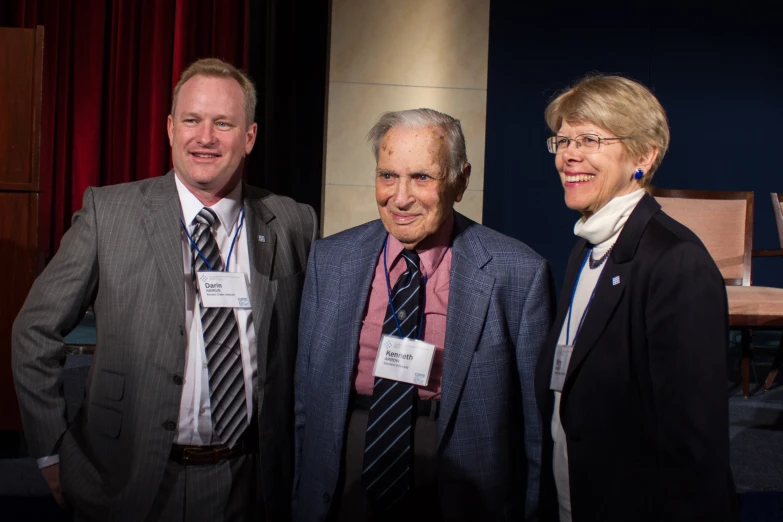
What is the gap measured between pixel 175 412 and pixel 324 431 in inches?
14.8

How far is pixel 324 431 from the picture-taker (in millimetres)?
1815

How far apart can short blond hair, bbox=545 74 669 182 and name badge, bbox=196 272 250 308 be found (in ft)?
3.20

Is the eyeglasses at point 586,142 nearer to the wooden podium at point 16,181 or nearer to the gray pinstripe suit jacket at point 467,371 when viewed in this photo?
the gray pinstripe suit jacket at point 467,371

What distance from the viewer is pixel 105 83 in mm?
6570

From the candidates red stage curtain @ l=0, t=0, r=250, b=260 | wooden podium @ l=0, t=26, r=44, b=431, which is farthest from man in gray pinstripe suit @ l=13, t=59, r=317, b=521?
red stage curtain @ l=0, t=0, r=250, b=260

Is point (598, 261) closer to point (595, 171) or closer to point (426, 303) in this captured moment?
point (595, 171)

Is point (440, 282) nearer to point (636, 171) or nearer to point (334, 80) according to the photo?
point (636, 171)

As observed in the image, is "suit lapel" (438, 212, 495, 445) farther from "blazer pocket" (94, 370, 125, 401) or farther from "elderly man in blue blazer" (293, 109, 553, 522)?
"blazer pocket" (94, 370, 125, 401)

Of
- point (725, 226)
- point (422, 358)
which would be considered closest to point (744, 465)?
point (725, 226)

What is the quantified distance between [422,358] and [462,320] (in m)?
0.13

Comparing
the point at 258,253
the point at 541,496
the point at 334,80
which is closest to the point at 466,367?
the point at 541,496

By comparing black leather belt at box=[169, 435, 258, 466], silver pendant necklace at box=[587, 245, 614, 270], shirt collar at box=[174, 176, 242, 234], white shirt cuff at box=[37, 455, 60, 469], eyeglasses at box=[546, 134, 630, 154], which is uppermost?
eyeglasses at box=[546, 134, 630, 154]

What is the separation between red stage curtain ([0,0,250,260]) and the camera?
20.6ft

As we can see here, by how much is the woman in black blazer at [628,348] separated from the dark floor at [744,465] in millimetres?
1595
